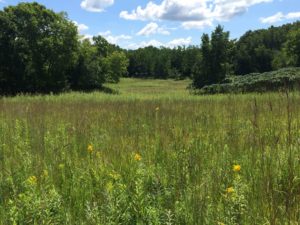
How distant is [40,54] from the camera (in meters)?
42.0

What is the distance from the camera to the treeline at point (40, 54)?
133 ft

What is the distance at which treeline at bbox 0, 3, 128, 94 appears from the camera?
133ft

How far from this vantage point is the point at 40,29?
42969mm

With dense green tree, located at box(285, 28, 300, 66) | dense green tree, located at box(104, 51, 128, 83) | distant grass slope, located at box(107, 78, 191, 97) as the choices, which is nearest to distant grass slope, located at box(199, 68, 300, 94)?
distant grass slope, located at box(107, 78, 191, 97)

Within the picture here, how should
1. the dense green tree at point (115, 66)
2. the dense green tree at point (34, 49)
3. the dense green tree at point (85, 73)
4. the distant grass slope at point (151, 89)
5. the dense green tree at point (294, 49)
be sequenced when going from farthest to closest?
the dense green tree at point (115, 66)
the dense green tree at point (294, 49)
the dense green tree at point (85, 73)
the distant grass slope at point (151, 89)
the dense green tree at point (34, 49)

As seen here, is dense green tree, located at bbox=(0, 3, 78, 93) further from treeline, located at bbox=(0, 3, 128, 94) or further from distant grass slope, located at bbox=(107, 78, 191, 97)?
distant grass slope, located at bbox=(107, 78, 191, 97)

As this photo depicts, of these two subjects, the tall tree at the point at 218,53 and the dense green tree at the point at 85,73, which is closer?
the dense green tree at the point at 85,73

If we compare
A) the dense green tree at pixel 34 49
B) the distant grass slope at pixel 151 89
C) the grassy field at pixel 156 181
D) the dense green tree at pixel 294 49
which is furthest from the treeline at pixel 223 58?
the grassy field at pixel 156 181

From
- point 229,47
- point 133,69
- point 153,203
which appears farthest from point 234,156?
point 133,69

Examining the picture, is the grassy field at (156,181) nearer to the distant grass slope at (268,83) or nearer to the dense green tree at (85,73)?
the distant grass slope at (268,83)

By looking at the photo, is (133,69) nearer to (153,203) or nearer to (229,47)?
(229,47)

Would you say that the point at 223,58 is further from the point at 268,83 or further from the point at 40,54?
the point at 268,83

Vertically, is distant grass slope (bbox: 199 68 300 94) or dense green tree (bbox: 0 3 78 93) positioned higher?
dense green tree (bbox: 0 3 78 93)

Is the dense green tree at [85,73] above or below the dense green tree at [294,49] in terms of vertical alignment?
below
